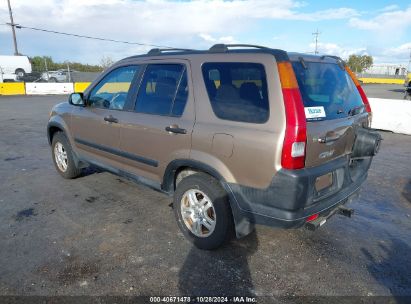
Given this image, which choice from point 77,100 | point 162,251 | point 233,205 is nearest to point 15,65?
point 77,100

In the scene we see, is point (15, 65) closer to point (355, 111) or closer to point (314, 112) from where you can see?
point (355, 111)

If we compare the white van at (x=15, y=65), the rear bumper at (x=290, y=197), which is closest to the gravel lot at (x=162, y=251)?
the rear bumper at (x=290, y=197)

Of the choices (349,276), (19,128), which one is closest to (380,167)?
(349,276)

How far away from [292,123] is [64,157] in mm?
4017

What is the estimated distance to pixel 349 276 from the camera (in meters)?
2.87

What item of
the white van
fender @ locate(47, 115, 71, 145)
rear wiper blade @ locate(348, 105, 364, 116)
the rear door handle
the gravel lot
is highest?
the white van

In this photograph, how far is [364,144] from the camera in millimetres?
3139

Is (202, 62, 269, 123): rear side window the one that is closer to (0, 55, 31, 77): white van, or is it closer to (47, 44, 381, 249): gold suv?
(47, 44, 381, 249): gold suv

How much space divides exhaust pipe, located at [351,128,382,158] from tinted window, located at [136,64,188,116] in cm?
171

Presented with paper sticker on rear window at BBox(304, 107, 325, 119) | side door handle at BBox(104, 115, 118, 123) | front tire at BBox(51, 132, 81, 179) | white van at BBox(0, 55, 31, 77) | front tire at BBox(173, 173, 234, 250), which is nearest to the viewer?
paper sticker on rear window at BBox(304, 107, 325, 119)

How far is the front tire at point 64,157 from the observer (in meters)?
5.04

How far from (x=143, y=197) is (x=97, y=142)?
98cm

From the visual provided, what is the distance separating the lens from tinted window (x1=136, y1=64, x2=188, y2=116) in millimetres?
3248

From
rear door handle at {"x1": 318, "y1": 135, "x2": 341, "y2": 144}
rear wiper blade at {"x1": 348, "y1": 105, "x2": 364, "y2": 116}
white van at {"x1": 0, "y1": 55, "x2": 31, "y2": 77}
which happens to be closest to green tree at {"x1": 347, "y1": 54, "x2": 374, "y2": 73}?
white van at {"x1": 0, "y1": 55, "x2": 31, "y2": 77}
